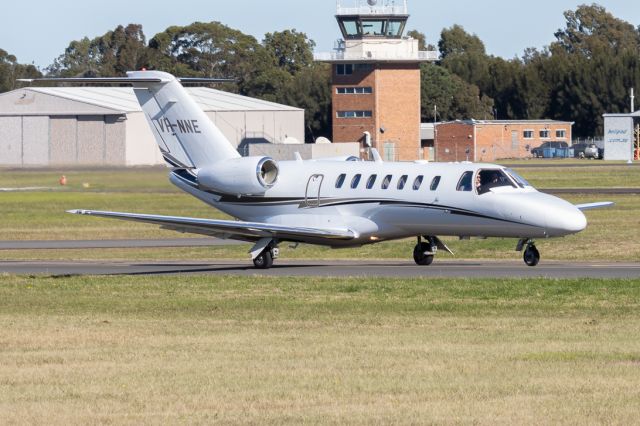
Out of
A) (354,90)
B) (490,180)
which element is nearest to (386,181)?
(490,180)

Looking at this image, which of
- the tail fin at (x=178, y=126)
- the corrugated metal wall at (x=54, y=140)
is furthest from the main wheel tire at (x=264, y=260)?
the corrugated metal wall at (x=54, y=140)

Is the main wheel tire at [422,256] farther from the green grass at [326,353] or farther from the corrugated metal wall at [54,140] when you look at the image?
the corrugated metal wall at [54,140]

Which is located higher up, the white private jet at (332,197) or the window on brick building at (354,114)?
the window on brick building at (354,114)

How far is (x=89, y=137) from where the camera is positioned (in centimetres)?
10981

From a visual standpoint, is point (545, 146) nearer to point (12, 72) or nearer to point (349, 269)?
point (12, 72)

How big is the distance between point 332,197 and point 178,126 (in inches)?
186

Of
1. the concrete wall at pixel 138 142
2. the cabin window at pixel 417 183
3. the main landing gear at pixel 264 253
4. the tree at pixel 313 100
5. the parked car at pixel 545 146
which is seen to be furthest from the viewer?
the tree at pixel 313 100

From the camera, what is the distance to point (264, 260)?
105 feet

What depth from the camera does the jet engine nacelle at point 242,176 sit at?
32562 millimetres

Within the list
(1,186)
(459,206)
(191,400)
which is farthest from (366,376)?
(1,186)

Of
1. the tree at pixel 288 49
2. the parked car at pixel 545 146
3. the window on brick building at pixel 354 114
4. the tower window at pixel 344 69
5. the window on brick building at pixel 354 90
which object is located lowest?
the parked car at pixel 545 146

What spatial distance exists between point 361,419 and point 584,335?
6.53 metres

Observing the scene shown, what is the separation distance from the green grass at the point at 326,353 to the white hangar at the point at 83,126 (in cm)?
8054

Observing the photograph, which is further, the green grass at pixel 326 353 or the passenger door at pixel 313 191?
the passenger door at pixel 313 191
